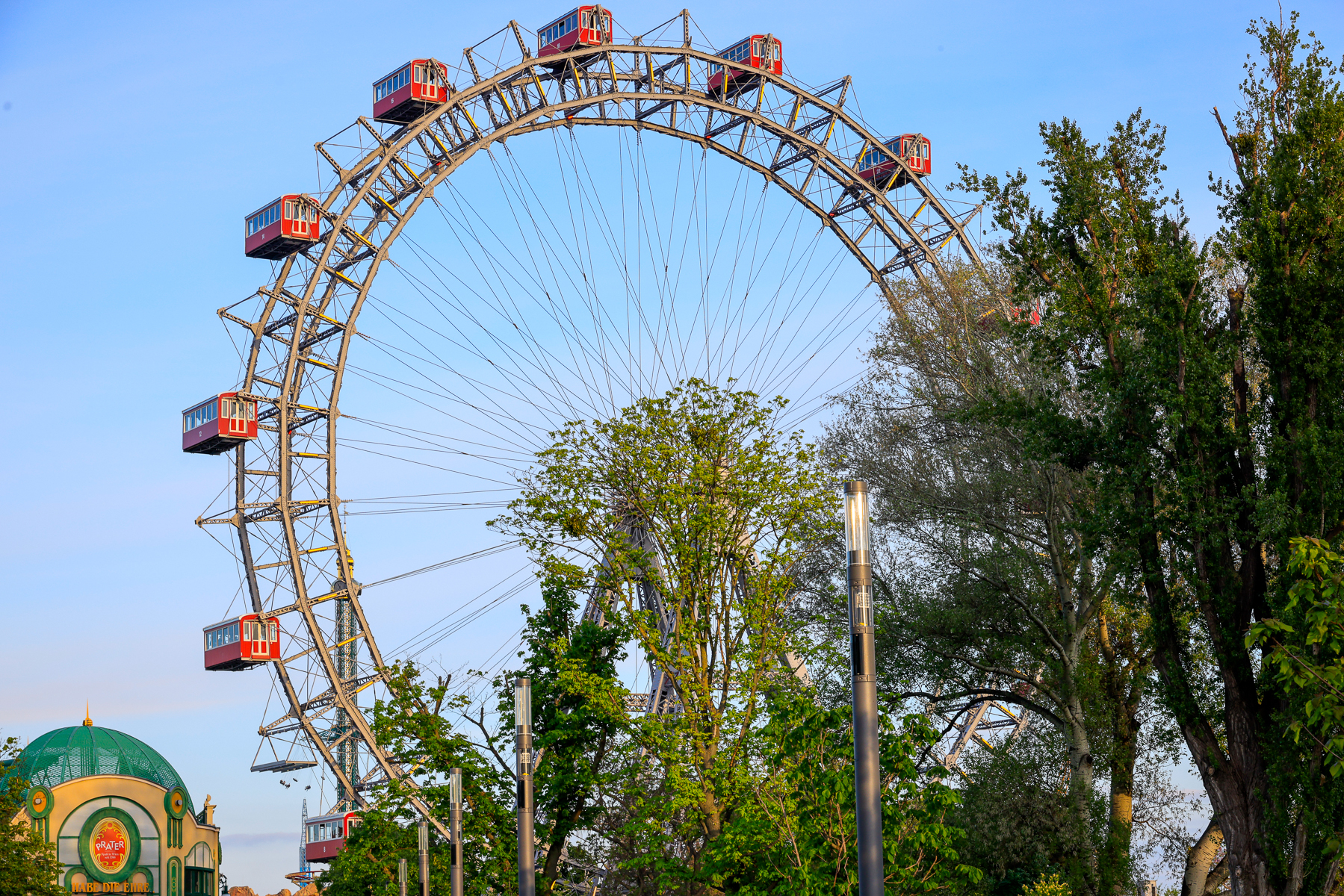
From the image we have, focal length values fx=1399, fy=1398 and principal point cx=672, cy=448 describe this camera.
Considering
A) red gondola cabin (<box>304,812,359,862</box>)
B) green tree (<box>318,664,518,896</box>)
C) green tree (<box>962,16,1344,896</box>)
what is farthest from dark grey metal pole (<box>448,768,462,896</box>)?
red gondola cabin (<box>304,812,359,862</box>)

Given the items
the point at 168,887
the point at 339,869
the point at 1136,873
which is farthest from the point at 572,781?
the point at 168,887

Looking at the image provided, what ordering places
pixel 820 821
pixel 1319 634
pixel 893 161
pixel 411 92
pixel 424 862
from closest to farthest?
1. pixel 1319 634
2. pixel 820 821
3. pixel 424 862
4. pixel 411 92
5. pixel 893 161

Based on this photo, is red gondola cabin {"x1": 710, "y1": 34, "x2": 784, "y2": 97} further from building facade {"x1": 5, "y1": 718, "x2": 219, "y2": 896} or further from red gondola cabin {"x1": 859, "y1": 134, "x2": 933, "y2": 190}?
building facade {"x1": 5, "y1": 718, "x2": 219, "y2": 896}

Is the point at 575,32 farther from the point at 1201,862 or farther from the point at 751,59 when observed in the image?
the point at 1201,862

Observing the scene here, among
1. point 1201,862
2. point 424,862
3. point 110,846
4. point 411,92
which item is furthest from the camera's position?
point 110,846

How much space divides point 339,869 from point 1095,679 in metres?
28.1

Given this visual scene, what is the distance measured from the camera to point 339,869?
1783 inches

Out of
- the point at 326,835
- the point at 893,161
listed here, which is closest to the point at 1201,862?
the point at 893,161

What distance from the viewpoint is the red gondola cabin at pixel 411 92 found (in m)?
37.1

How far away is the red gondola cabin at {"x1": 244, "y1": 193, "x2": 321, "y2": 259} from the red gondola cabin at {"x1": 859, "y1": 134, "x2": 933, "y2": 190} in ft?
53.3

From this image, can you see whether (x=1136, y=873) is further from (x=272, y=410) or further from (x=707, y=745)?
(x=272, y=410)

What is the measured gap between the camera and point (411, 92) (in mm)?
37031

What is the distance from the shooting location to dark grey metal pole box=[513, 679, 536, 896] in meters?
18.5

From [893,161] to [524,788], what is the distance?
29.0 metres
